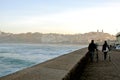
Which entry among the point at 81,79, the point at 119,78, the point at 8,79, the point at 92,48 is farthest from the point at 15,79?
the point at 92,48

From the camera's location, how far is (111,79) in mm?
12469

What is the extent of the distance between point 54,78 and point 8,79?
1.44m

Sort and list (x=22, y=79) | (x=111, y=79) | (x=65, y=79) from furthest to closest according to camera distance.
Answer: (x=111, y=79) → (x=22, y=79) → (x=65, y=79)

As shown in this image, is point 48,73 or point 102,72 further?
point 102,72

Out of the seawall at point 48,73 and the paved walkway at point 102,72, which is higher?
the seawall at point 48,73

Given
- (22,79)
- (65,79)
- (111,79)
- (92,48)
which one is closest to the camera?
(65,79)

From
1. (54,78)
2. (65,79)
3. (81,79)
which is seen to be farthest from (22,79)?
(81,79)

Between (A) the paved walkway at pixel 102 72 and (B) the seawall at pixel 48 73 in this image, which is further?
(A) the paved walkway at pixel 102 72

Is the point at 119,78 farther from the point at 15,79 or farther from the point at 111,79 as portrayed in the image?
the point at 15,79

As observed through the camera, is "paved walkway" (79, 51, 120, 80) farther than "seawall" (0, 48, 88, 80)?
Yes

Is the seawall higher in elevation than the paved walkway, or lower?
higher

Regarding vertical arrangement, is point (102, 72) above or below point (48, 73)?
below

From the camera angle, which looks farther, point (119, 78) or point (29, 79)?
point (119, 78)

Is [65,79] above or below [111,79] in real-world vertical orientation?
above
